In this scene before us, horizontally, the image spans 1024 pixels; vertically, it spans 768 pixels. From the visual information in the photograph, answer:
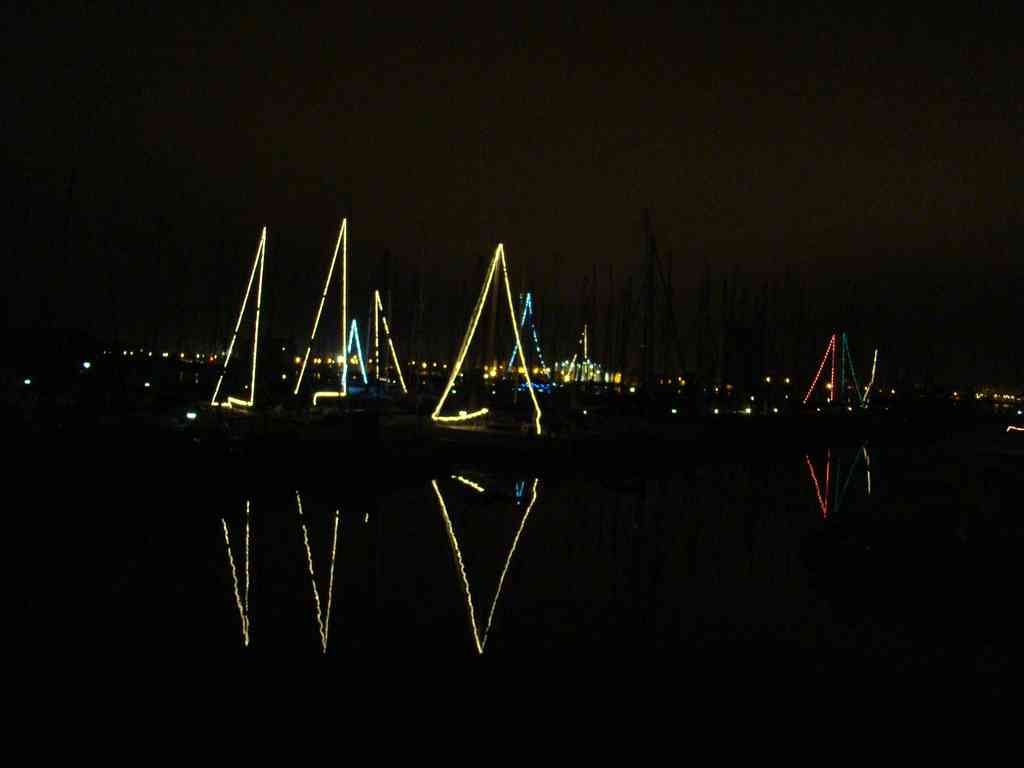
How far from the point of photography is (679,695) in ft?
28.9

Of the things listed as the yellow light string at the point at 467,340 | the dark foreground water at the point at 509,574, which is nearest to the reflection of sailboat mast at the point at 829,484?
the dark foreground water at the point at 509,574

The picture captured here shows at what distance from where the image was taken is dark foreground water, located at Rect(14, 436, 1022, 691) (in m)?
10.2

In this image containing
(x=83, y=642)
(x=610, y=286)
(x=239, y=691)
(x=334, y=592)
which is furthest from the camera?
(x=610, y=286)

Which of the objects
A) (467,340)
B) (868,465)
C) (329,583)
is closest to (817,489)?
(868,465)

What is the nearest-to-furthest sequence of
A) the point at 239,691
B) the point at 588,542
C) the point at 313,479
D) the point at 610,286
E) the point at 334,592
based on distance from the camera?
the point at 239,691
the point at 334,592
the point at 588,542
the point at 313,479
the point at 610,286

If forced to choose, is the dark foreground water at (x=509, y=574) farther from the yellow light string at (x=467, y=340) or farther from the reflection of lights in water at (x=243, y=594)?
the yellow light string at (x=467, y=340)

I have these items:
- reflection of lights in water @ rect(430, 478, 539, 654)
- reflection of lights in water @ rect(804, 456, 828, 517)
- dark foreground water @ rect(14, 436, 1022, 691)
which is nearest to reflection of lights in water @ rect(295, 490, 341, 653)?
dark foreground water @ rect(14, 436, 1022, 691)

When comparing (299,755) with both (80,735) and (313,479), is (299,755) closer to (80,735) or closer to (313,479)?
(80,735)

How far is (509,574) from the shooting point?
1393 centimetres

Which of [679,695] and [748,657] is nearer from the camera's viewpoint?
[679,695]

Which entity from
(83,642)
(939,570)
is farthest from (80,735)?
(939,570)

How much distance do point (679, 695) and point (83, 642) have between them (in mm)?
6075

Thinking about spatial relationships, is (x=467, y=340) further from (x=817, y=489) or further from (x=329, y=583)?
(x=329, y=583)

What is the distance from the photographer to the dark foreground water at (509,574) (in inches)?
402
